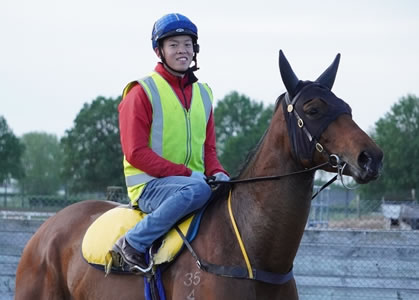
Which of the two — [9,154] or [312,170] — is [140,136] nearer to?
[312,170]

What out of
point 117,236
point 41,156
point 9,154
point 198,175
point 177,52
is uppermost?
point 177,52

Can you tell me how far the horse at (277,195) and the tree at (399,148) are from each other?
36148 mm

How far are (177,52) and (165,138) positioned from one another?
0.60 metres

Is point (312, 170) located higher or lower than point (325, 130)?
lower

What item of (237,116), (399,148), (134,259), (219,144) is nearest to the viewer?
(134,259)

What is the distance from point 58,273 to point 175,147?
1.42 metres

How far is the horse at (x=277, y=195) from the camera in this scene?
3896 millimetres

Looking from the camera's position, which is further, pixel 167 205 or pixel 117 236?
pixel 117 236

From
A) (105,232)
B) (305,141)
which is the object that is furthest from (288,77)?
(105,232)

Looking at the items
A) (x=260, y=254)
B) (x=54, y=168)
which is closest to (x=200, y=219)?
(x=260, y=254)

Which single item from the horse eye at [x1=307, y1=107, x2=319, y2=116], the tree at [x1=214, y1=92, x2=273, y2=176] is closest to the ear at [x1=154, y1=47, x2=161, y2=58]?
the horse eye at [x1=307, y1=107, x2=319, y2=116]

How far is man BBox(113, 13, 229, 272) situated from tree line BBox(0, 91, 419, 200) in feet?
123

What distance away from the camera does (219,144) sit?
65.3 m

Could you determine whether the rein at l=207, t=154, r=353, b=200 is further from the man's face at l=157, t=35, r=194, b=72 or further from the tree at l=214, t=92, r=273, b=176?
the tree at l=214, t=92, r=273, b=176
